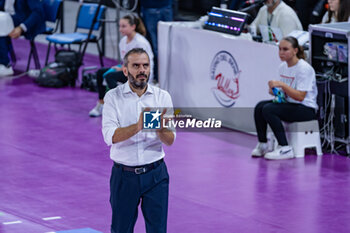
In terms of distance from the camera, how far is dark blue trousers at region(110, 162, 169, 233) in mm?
4887

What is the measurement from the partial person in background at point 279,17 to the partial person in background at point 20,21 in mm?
4683

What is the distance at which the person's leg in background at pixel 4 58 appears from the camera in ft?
44.1

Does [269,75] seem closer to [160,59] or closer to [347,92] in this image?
[347,92]

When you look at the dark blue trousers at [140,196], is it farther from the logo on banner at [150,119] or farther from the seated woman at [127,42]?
the seated woman at [127,42]

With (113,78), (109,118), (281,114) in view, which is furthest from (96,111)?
(109,118)

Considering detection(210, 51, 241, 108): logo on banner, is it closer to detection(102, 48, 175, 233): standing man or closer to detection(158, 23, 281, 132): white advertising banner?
detection(158, 23, 281, 132): white advertising banner

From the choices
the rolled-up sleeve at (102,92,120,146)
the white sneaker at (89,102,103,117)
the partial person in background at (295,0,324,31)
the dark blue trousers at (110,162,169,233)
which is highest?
the rolled-up sleeve at (102,92,120,146)

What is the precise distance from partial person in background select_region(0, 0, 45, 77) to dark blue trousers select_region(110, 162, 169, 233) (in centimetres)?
890

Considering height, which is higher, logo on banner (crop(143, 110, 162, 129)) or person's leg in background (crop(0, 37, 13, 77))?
logo on banner (crop(143, 110, 162, 129))

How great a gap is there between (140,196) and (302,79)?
4.15 m

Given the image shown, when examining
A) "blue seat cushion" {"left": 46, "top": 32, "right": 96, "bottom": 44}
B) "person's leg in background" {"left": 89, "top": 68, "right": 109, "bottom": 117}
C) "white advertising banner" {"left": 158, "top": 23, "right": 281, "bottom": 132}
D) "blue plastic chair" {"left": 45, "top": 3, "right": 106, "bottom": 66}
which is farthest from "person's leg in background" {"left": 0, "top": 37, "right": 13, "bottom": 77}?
"white advertising banner" {"left": 158, "top": 23, "right": 281, "bottom": 132}

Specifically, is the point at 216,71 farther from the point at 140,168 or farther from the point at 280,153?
the point at 140,168

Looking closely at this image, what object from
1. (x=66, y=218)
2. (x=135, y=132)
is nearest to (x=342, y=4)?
(x=66, y=218)

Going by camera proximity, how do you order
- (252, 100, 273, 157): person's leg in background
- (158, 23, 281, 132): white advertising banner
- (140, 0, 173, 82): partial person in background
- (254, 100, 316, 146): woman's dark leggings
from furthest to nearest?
(140, 0, 173, 82): partial person in background
(158, 23, 281, 132): white advertising banner
(252, 100, 273, 157): person's leg in background
(254, 100, 316, 146): woman's dark leggings
